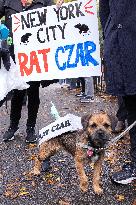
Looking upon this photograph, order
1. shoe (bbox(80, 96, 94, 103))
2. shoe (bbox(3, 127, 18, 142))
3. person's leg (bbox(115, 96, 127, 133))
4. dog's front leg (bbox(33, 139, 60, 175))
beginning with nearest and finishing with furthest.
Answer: dog's front leg (bbox(33, 139, 60, 175)), shoe (bbox(3, 127, 18, 142)), person's leg (bbox(115, 96, 127, 133)), shoe (bbox(80, 96, 94, 103))

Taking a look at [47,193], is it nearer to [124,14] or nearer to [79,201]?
[79,201]

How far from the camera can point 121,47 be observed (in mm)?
4805

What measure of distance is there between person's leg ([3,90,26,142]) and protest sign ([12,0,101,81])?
462mm

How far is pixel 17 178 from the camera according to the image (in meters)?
5.76

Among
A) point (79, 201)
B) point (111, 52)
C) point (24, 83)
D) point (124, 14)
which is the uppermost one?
point (124, 14)

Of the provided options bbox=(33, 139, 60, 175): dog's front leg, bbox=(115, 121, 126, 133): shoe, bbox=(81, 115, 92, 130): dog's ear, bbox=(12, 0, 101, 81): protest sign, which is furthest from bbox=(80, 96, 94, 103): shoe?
bbox=(81, 115, 92, 130): dog's ear

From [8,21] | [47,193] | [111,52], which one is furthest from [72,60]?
[47,193]

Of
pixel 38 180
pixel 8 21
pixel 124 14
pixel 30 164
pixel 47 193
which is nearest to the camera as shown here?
pixel 124 14

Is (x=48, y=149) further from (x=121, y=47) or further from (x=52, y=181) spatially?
(x=121, y=47)

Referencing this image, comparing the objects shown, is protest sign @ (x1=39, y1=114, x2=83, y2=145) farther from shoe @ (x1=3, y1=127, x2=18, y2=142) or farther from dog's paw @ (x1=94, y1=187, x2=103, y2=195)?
shoe @ (x1=3, y1=127, x2=18, y2=142)

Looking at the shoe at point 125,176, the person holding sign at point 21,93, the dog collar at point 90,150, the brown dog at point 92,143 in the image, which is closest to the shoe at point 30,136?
the person holding sign at point 21,93

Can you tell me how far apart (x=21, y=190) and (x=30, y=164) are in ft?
2.97

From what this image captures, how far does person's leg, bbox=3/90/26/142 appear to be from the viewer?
7062mm

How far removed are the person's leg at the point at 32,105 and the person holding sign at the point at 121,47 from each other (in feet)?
6.65
